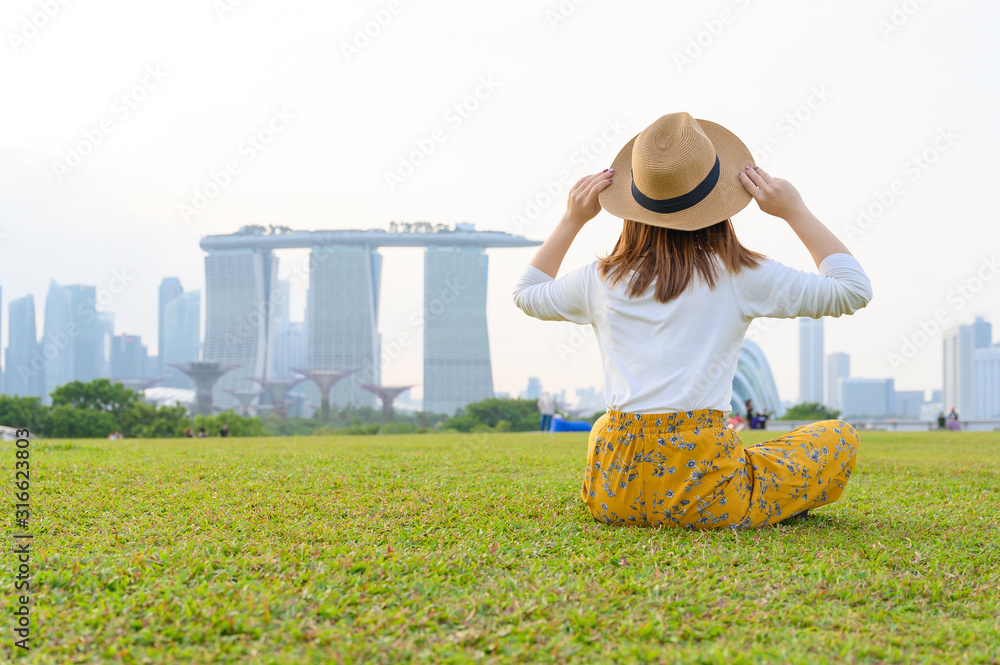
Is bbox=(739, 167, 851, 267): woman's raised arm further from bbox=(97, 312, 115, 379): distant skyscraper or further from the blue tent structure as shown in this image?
bbox=(97, 312, 115, 379): distant skyscraper

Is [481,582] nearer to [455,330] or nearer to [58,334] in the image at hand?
[455,330]

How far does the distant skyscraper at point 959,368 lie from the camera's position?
309ft

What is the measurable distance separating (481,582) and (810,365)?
447 feet

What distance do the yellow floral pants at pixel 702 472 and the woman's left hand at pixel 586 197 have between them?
804mm

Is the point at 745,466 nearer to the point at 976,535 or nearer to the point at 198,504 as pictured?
the point at 976,535

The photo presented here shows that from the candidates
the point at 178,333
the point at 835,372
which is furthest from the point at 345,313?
the point at 835,372

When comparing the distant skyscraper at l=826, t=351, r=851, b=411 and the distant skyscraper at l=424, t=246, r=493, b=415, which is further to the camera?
the distant skyscraper at l=826, t=351, r=851, b=411

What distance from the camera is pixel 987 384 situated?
92125 millimetres

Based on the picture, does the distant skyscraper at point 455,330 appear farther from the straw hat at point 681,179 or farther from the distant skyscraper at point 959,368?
the straw hat at point 681,179

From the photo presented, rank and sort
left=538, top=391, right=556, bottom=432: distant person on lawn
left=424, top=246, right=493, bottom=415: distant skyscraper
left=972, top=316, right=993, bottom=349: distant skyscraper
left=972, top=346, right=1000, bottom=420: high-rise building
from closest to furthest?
left=538, top=391, right=556, bottom=432: distant person on lawn → left=972, top=346, right=1000, bottom=420: high-rise building → left=972, top=316, right=993, bottom=349: distant skyscraper → left=424, top=246, right=493, bottom=415: distant skyscraper

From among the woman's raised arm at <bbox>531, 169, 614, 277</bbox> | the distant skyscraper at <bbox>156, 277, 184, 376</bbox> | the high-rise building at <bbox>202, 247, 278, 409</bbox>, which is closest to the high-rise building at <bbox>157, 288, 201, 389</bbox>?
the distant skyscraper at <bbox>156, 277, 184, 376</bbox>

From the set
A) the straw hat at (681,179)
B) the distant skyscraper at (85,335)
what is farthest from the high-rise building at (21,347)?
the straw hat at (681,179)

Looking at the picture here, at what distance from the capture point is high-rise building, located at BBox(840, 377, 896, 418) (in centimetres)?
11957

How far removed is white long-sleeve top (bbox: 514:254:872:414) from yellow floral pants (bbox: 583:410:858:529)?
92 millimetres
